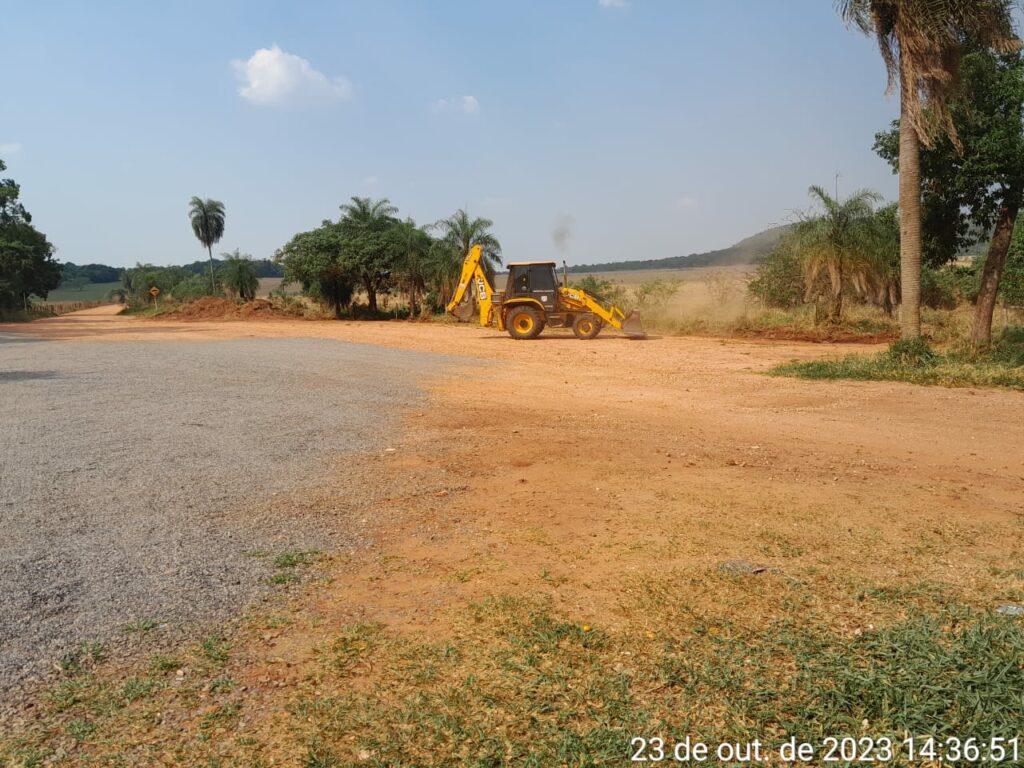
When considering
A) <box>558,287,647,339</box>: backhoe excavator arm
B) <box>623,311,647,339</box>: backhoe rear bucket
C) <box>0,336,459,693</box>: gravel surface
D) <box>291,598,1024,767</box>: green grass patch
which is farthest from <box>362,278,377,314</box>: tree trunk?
<box>291,598,1024,767</box>: green grass patch

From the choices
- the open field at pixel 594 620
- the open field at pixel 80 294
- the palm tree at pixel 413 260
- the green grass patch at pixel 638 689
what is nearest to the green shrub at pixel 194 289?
the palm tree at pixel 413 260

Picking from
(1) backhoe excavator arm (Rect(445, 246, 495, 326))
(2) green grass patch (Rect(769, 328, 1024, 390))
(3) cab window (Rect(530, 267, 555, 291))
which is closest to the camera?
(2) green grass patch (Rect(769, 328, 1024, 390))

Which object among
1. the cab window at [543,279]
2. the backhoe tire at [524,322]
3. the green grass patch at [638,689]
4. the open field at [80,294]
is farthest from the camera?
the open field at [80,294]

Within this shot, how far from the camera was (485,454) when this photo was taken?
817cm

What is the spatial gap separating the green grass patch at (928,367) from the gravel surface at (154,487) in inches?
311

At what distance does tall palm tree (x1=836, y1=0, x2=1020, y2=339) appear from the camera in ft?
45.2

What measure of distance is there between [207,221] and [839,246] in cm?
6148

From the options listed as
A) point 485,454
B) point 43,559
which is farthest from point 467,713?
point 485,454

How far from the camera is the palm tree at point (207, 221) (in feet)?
234

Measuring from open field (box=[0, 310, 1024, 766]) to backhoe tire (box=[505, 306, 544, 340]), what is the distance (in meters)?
15.8

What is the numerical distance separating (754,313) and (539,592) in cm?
2672

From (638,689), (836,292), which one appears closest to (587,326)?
(836,292)

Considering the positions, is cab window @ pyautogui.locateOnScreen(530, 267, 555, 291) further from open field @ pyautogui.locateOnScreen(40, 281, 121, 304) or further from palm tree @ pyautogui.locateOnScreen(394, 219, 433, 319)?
open field @ pyautogui.locateOnScreen(40, 281, 121, 304)

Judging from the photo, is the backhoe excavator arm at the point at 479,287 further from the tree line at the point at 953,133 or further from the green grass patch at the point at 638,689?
the green grass patch at the point at 638,689
